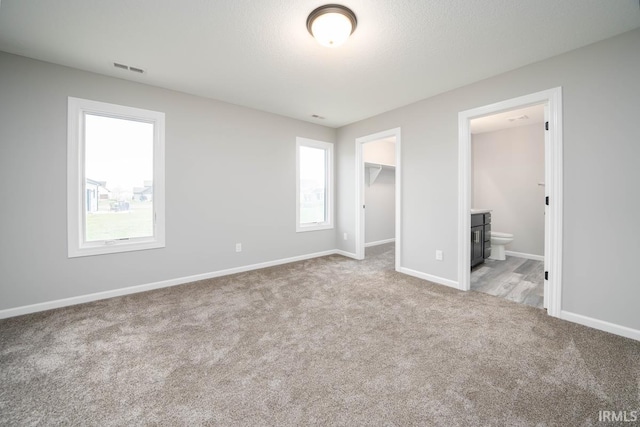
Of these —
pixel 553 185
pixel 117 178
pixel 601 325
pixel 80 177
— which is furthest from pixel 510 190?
pixel 80 177

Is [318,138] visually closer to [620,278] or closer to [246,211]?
[246,211]

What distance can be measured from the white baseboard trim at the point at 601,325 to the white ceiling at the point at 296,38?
2.42m

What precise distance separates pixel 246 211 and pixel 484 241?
3.98 metres

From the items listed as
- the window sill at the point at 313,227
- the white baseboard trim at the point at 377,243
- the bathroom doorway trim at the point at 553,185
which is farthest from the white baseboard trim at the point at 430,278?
the white baseboard trim at the point at 377,243

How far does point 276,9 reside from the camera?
188cm

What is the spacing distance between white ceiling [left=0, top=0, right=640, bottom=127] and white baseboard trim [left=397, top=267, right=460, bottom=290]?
243cm

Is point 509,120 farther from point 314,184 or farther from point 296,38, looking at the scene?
point 296,38

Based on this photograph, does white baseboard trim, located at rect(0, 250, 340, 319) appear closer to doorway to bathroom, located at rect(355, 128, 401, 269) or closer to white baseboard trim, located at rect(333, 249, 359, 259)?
white baseboard trim, located at rect(333, 249, 359, 259)

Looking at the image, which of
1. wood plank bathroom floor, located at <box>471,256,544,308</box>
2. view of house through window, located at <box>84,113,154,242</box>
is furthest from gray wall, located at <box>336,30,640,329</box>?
view of house through window, located at <box>84,113,154,242</box>

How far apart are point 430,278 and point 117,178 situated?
415 cm

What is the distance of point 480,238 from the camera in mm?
4141

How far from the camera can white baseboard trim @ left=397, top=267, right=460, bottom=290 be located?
3224mm

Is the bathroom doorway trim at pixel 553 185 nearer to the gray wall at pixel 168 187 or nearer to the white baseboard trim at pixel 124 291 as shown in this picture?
the gray wall at pixel 168 187

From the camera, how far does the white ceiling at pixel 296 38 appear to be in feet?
6.09
